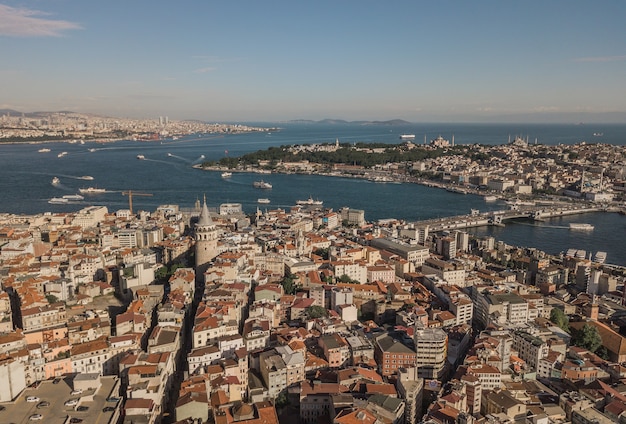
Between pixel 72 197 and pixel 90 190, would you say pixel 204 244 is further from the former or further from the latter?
pixel 90 190

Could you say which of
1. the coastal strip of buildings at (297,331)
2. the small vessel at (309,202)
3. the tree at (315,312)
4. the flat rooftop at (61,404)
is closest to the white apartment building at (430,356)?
the coastal strip of buildings at (297,331)

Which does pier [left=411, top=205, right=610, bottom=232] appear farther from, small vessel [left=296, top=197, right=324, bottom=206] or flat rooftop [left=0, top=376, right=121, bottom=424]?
flat rooftop [left=0, top=376, right=121, bottom=424]

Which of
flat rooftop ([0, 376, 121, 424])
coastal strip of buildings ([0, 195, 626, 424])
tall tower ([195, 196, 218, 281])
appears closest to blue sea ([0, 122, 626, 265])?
coastal strip of buildings ([0, 195, 626, 424])

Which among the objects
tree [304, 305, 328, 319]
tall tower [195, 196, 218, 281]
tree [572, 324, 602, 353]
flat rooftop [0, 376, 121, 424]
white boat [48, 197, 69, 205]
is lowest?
tree [572, 324, 602, 353]

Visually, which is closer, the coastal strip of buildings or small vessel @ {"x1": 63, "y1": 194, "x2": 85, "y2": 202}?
the coastal strip of buildings

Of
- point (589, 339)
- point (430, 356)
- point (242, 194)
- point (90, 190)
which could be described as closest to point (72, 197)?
point (90, 190)

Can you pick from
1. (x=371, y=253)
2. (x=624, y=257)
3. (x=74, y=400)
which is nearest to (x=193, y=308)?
(x=74, y=400)

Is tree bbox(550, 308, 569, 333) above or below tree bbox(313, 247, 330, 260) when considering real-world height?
below
